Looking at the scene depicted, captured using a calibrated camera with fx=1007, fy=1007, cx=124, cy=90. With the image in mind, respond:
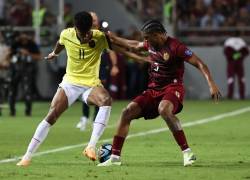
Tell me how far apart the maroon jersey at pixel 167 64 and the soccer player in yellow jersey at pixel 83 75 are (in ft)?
1.51

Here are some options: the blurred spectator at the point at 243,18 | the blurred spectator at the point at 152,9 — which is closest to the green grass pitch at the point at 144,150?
the blurred spectator at the point at 243,18

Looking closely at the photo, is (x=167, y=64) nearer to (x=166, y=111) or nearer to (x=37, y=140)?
(x=166, y=111)

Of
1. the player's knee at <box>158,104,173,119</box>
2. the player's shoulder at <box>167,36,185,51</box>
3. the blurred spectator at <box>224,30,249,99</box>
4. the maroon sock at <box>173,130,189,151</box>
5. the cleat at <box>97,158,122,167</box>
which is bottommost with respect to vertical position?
the blurred spectator at <box>224,30,249,99</box>

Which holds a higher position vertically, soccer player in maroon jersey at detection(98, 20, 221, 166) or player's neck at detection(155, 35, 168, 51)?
player's neck at detection(155, 35, 168, 51)

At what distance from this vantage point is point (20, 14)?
33719 mm

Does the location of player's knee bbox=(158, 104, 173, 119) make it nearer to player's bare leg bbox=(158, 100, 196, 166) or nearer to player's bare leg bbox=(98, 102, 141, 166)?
player's bare leg bbox=(158, 100, 196, 166)

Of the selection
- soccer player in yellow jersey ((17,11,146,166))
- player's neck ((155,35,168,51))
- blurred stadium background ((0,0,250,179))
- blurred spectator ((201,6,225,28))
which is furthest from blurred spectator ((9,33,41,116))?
player's neck ((155,35,168,51))

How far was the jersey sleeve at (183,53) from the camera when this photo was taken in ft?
45.2

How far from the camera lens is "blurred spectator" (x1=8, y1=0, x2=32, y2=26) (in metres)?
33.6

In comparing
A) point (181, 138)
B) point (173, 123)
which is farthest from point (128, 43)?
point (181, 138)

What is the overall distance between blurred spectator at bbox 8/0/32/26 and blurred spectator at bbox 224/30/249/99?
671 centimetres

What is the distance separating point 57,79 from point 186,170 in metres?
20.2

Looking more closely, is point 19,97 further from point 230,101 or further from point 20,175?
point 20,175

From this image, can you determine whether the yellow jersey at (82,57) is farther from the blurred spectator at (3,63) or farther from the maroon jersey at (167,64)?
the blurred spectator at (3,63)
